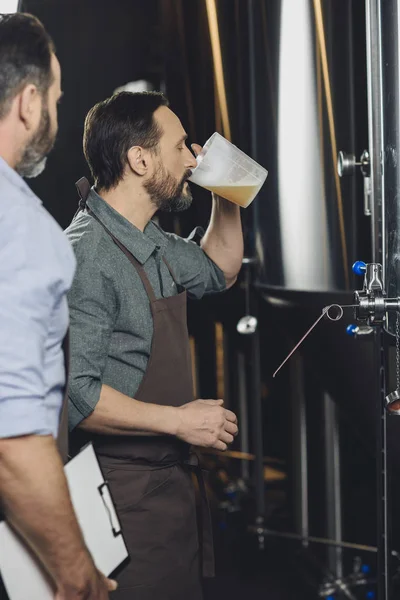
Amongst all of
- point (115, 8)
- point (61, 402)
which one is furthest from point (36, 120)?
point (115, 8)

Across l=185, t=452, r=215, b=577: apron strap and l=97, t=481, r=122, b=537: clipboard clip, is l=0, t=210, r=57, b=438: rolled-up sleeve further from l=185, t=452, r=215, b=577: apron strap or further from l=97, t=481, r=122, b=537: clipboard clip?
l=185, t=452, r=215, b=577: apron strap

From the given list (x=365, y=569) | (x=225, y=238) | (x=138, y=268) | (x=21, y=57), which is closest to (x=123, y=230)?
(x=138, y=268)

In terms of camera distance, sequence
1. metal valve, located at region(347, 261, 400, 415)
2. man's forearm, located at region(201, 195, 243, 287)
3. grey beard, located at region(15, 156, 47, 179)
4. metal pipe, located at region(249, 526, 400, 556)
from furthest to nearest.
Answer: metal pipe, located at region(249, 526, 400, 556)
man's forearm, located at region(201, 195, 243, 287)
metal valve, located at region(347, 261, 400, 415)
grey beard, located at region(15, 156, 47, 179)

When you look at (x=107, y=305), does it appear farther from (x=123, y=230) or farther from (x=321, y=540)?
(x=321, y=540)

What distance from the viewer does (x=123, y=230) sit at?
1688 mm

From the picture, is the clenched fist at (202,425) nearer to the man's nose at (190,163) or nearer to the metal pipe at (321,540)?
the man's nose at (190,163)

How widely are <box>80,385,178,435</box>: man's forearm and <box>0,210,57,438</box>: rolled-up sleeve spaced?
1.67ft

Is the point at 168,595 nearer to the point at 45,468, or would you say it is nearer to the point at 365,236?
the point at 45,468

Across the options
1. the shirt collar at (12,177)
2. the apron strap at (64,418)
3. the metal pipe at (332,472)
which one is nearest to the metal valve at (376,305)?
the apron strap at (64,418)

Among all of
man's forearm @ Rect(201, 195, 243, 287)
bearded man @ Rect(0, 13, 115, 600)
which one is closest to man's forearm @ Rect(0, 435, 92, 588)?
bearded man @ Rect(0, 13, 115, 600)

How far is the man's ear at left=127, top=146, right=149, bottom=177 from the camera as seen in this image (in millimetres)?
1729

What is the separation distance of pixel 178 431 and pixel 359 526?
1.56m

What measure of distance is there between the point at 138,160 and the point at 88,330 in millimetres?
400

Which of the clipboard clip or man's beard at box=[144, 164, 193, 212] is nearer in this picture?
the clipboard clip
